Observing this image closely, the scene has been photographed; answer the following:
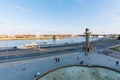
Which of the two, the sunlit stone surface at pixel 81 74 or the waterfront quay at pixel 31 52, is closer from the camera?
the sunlit stone surface at pixel 81 74

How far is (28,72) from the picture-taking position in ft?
47.2

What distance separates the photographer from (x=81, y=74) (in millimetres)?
11531

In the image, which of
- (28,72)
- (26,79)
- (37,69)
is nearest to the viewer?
(26,79)

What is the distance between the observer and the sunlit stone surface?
1087 centimetres

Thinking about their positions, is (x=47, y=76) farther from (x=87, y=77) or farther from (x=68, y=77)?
(x=87, y=77)

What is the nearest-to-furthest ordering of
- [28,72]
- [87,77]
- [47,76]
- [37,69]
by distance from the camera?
[47,76] < [87,77] < [28,72] < [37,69]

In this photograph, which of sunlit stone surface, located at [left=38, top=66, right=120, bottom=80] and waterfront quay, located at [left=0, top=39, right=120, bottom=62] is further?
waterfront quay, located at [left=0, top=39, right=120, bottom=62]

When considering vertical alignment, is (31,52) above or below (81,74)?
above

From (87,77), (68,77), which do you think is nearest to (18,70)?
(68,77)

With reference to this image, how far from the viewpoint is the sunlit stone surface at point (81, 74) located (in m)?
10.9

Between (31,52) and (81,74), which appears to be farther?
(31,52)

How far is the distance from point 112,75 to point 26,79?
811cm

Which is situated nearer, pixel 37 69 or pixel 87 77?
pixel 87 77

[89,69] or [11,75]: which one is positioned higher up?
[89,69]
